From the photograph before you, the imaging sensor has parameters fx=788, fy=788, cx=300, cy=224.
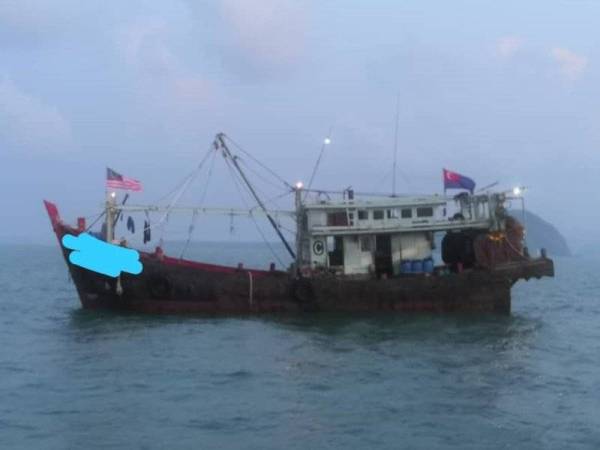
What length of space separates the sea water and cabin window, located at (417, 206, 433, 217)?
13.5 ft

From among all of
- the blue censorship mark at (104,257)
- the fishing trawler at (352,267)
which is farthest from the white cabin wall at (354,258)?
the blue censorship mark at (104,257)

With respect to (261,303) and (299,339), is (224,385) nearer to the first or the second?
(299,339)

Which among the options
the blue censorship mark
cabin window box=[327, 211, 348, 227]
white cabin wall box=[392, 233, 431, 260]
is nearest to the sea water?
the blue censorship mark

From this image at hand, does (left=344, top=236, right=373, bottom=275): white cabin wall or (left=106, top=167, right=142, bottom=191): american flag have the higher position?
(left=106, top=167, right=142, bottom=191): american flag

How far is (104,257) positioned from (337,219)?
8902 mm

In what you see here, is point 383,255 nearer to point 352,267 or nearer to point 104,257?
point 352,267

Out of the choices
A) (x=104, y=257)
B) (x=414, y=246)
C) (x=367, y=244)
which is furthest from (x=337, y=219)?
(x=104, y=257)

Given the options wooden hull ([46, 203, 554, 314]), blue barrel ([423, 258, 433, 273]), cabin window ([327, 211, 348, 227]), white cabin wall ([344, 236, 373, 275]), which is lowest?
wooden hull ([46, 203, 554, 314])

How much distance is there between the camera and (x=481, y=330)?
2770cm

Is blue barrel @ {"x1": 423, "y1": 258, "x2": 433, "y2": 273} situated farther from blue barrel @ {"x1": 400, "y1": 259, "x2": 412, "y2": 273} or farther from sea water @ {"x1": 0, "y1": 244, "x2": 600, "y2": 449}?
sea water @ {"x1": 0, "y1": 244, "x2": 600, "y2": 449}

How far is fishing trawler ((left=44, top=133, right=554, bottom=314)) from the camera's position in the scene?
29156 millimetres

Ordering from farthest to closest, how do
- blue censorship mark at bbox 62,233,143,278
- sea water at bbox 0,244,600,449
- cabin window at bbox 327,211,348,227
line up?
1. cabin window at bbox 327,211,348,227
2. blue censorship mark at bbox 62,233,143,278
3. sea water at bbox 0,244,600,449

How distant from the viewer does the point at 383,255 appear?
31359 millimetres

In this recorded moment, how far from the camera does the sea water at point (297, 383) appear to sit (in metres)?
14.9
